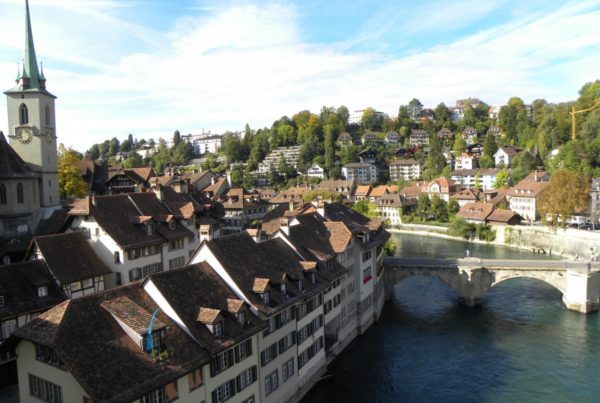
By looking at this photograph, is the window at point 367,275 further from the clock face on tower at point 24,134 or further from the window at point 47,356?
the clock face on tower at point 24,134

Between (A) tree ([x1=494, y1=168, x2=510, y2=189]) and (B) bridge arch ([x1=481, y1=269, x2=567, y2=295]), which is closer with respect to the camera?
(B) bridge arch ([x1=481, y1=269, x2=567, y2=295])

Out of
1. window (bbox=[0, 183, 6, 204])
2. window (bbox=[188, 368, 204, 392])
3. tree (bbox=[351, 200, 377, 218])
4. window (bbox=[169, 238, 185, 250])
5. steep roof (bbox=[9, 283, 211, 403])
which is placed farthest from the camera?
tree (bbox=[351, 200, 377, 218])


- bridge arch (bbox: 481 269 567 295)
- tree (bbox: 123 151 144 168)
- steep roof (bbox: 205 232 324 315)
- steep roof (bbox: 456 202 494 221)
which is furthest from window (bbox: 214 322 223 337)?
tree (bbox: 123 151 144 168)

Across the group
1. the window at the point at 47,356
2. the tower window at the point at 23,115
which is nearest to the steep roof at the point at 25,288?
the window at the point at 47,356

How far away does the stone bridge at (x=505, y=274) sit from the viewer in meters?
48.1

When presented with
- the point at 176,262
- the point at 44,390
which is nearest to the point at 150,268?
the point at 176,262

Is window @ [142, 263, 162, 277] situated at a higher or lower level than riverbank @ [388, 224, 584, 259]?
higher

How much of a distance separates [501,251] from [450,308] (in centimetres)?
3470

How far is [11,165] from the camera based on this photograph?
38.5m

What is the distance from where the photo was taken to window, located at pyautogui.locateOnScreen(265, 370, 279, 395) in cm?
2692

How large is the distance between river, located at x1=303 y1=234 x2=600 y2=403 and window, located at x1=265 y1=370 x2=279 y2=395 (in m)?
4.63

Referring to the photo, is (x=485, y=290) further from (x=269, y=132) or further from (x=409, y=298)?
(x=269, y=132)

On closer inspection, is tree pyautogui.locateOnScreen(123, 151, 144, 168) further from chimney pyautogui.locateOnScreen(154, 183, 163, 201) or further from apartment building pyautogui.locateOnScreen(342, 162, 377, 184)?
chimney pyautogui.locateOnScreen(154, 183, 163, 201)

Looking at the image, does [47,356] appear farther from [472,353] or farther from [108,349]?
[472,353]
